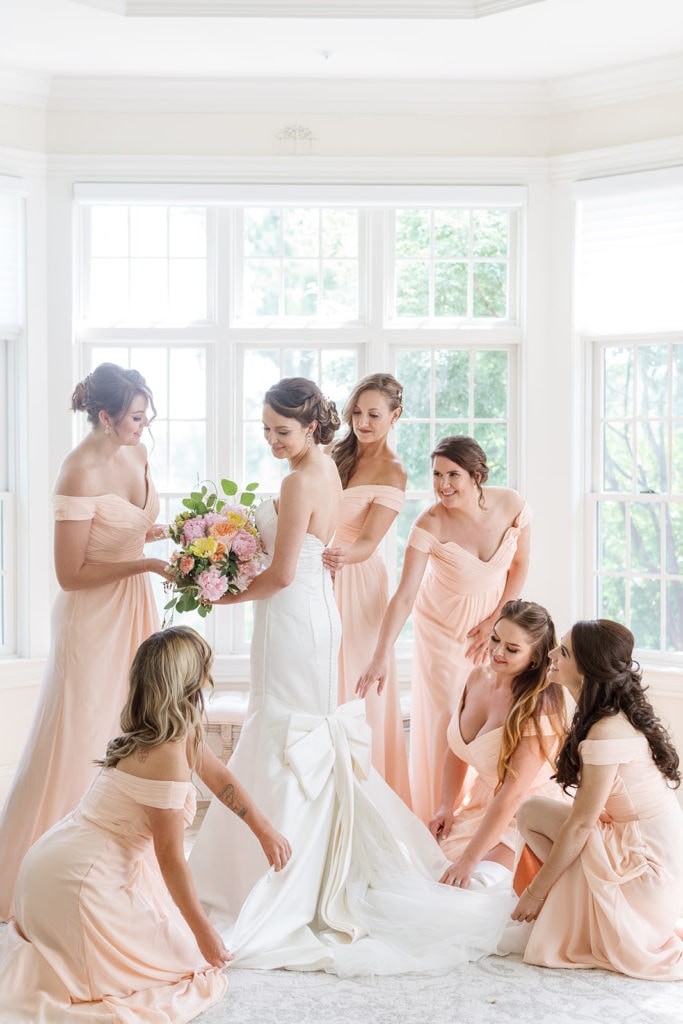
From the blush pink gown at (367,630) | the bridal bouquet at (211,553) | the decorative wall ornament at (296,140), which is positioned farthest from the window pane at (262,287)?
the bridal bouquet at (211,553)

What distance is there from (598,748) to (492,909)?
2.30 ft

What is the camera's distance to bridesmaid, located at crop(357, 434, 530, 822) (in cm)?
427

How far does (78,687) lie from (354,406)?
4.94 ft

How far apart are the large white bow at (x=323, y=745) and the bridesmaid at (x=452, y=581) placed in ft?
1.85

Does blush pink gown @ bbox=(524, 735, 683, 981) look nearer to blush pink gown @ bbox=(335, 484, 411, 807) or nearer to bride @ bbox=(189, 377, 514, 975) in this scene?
bride @ bbox=(189, 377, 514, 975)

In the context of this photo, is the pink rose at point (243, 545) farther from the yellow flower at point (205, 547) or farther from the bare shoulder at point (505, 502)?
the bare shoulder at point (505, 502)

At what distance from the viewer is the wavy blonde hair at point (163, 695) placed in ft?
9.74

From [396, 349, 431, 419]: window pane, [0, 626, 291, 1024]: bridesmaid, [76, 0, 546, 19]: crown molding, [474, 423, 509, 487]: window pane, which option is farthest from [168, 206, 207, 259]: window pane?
[0, 626, 291, 1024]: bridesmaid

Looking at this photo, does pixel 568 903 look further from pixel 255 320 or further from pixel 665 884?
pixel 255 320

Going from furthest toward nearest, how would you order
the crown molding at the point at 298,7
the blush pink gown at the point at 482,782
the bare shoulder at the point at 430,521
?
the crown molding at the point at 298,7, the bare shoulder at the point at 430,521, the blush pink gown at the point at 482,782

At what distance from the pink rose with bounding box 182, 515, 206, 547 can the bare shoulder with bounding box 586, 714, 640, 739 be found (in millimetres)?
1345

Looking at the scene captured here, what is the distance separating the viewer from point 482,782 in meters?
4.09

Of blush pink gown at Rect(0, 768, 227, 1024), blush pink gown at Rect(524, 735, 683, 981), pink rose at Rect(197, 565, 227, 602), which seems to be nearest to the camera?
blush pink gown at Rect(0, 768, 227, 1024)

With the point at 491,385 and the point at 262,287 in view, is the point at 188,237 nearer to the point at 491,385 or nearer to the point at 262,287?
the point at 262,287
